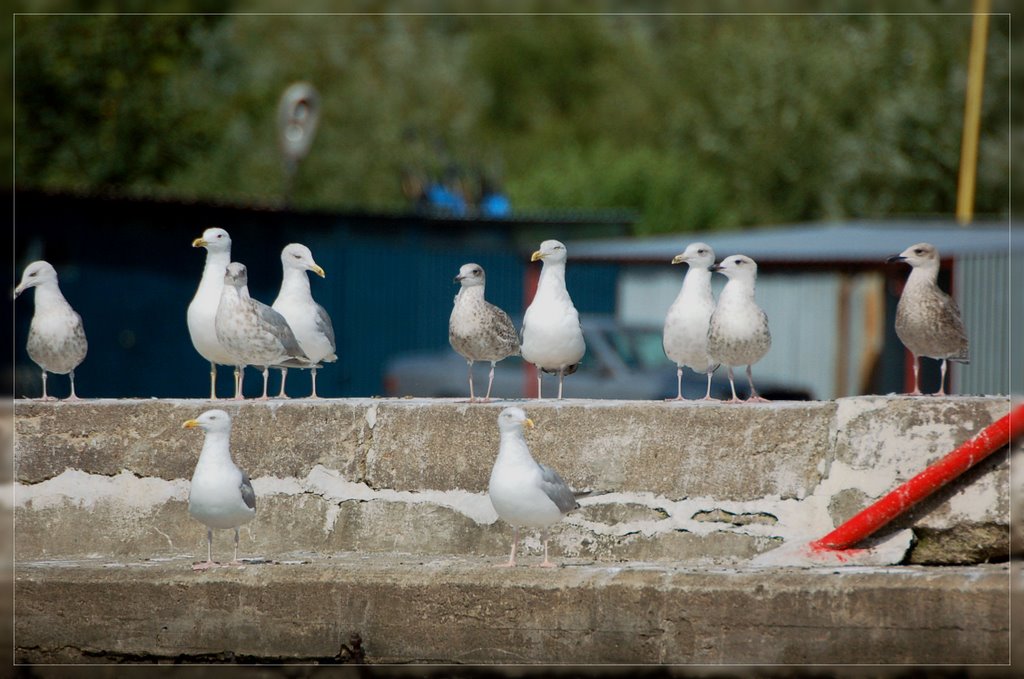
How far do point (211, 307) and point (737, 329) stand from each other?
6.83ft

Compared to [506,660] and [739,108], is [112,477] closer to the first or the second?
[506,660]

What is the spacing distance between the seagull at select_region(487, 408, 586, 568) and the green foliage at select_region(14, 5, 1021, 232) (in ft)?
63.0

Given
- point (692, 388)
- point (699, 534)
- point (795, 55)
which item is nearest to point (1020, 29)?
point (795, 55)

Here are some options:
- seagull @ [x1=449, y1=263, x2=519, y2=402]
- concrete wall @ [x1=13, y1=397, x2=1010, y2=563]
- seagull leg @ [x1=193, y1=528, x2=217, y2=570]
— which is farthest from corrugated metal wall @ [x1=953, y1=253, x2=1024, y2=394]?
seagull leg @ [x1=193, y1=528, x2=217, y2=570]

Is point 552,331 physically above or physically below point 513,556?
above

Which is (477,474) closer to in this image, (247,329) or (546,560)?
(546,560)

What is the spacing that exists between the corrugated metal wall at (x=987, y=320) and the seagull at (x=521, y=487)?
10.6 meters

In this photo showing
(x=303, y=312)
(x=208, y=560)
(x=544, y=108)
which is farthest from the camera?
(x=544, y=108)

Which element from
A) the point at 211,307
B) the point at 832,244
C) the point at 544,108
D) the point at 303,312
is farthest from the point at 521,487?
the point at 544,108

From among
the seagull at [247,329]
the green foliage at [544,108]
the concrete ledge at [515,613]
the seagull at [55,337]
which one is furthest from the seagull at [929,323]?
the green foliage at [544,108]

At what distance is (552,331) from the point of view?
18.3 feet

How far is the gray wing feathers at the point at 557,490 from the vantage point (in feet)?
15.5

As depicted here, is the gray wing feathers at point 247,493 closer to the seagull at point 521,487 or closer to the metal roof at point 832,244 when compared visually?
the seagull at point 521,487

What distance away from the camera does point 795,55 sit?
35562 millimetres
